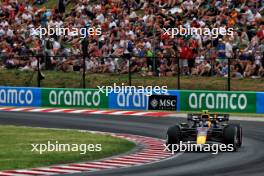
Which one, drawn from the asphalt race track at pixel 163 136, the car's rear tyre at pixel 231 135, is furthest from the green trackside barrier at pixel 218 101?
the car's rear tyre at pixel 231 135

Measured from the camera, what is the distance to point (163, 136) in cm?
2391

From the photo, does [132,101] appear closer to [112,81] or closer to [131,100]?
[131,100]

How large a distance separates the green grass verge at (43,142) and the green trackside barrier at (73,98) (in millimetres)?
7808

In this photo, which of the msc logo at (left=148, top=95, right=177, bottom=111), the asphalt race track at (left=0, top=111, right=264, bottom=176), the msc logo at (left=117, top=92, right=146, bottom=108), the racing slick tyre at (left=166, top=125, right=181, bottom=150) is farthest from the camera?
the msc logo at (left=117, top=92, right=146, bottom=108)

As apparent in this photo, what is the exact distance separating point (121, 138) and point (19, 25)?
1840 cm

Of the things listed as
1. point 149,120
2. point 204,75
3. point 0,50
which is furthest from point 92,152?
point 0,50

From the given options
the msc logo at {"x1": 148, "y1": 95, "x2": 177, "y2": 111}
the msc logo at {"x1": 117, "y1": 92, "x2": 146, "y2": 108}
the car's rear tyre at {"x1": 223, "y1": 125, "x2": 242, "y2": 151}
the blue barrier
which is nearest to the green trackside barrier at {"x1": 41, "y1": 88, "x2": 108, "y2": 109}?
the msc logo at {"x1": 117, "y1": 92, "x2": 146, "y2": 108}

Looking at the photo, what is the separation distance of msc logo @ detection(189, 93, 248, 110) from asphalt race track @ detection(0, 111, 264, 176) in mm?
2618

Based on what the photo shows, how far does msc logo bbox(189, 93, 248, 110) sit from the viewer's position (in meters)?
31.7

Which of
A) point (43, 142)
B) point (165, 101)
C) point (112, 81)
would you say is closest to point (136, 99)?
point (165, 101)

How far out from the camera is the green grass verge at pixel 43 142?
18.0 metres

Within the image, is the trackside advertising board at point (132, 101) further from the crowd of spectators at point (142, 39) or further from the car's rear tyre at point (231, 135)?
the car's rear tyre at point (231, 135)

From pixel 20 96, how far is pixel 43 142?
14.0m

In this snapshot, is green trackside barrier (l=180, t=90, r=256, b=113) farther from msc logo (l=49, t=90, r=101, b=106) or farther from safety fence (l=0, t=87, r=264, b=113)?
msc logo (l=49, t=90, r=101, b=106)
